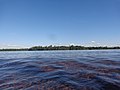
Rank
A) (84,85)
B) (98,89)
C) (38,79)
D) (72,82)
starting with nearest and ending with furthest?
(98,89)
(84,85)
(72,82)
(38,79)

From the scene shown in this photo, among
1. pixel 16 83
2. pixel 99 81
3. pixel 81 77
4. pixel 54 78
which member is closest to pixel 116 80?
pixel 99 81

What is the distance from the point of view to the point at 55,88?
6184mm

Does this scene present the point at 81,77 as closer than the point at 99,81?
No

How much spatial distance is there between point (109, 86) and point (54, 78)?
8.07 feet

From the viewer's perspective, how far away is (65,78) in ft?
24.5

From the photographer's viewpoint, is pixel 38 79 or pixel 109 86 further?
pixel 38 79

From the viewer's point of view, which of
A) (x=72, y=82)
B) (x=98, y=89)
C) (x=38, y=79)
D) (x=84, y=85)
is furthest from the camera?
(x=38, y=79)

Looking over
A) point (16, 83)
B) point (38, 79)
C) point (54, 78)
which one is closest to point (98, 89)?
point (54, 78)

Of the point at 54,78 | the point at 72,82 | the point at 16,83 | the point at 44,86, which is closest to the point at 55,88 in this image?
the point at 44,86

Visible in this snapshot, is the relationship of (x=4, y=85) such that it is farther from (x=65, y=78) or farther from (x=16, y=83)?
(x=65, y=78)

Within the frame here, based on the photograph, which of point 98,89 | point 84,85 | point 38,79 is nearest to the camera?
point 98,89

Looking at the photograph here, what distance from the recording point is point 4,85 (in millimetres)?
6844

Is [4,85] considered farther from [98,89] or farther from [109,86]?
[109,86]

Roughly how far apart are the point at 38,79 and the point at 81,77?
76.0 inches
